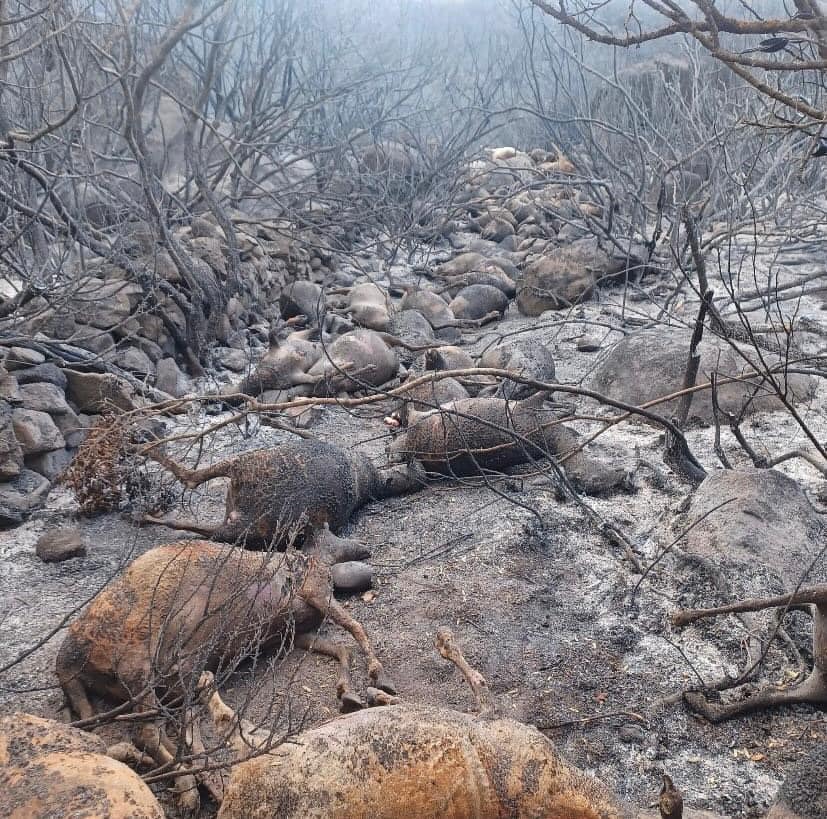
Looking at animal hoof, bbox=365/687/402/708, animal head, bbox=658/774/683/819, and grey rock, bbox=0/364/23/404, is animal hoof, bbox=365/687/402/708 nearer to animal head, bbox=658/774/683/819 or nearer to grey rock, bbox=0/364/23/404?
animal head, bbox=658/774/683/819

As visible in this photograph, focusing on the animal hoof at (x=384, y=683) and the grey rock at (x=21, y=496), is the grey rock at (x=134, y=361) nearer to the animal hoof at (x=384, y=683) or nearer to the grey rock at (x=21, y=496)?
the grey rock at (x=21, y=496)

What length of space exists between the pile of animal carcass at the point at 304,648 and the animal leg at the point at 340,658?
12 mm

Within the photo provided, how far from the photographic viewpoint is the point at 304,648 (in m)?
3.16

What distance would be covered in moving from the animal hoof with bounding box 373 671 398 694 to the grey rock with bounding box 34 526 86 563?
5.53ft

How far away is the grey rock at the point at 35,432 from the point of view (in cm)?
455

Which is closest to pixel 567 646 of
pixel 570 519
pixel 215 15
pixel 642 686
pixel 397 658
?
pixel 642 686

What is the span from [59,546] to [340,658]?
1.64 m

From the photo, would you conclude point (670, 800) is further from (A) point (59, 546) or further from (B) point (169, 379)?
(B) point (169, 379)

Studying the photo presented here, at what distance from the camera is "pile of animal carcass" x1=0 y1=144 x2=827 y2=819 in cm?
175

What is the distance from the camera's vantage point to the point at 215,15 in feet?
35.5

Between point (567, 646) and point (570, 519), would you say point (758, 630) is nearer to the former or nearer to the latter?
point (567, 646)

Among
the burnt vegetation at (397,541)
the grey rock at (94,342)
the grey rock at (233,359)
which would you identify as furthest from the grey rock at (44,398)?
the grey rock at (233,359)

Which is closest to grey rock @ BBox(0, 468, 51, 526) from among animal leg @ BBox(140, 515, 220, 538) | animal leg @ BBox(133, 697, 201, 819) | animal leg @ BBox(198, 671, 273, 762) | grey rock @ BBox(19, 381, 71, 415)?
grey rock @ BBox(19, 381, 71, 415)

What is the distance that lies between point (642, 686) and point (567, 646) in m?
0.34
